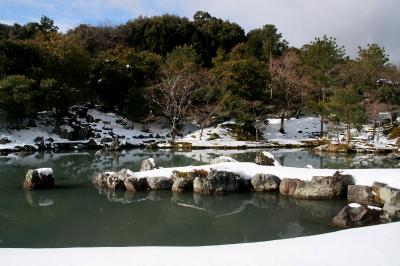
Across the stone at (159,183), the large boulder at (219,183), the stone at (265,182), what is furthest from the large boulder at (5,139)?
the stone at (265,182)

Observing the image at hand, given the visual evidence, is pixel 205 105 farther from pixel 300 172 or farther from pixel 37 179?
pixel 37 179

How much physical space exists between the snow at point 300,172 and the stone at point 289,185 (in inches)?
16.3

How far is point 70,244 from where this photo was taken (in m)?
7.88

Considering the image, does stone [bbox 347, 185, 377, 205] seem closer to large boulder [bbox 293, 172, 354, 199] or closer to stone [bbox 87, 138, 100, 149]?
large boulder [bbox 293, 172, 354, 199]

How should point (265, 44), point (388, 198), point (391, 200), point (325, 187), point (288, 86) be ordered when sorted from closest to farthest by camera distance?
point (391, 200), point (388, 198), point (325, 187), point (288, 86), point (265, 44)

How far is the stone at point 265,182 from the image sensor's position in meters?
13.0

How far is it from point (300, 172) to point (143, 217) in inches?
225

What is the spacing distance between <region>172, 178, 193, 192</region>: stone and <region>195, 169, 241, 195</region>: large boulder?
1.15 ft

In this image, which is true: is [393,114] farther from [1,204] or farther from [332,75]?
[1,204]

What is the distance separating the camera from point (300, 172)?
13305mm

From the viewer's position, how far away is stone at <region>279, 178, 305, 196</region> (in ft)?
41.2

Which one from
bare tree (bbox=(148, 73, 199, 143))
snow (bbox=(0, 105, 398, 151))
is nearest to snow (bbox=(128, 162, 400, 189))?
snow (bbox=(0, 105, 398, 151))

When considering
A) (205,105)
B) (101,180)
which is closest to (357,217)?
(101,180)

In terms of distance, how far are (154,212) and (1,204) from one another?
443cm
